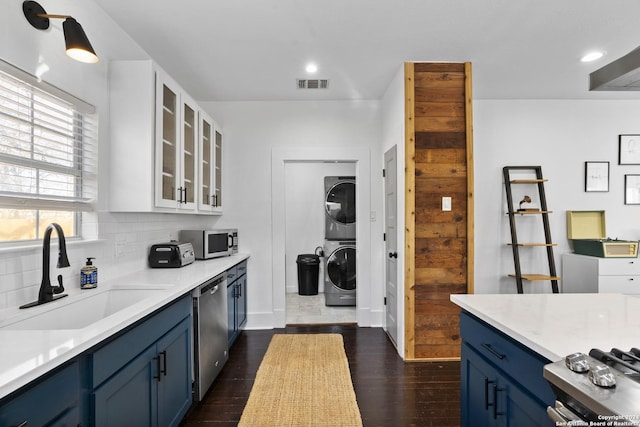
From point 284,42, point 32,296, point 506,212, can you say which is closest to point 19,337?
point 32,296

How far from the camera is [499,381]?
1.32m

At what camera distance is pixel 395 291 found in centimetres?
348

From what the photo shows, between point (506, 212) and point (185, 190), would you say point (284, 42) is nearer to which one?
A: point (185, 190)

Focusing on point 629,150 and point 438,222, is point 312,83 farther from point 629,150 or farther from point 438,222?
point 629,150

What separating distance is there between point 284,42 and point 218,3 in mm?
632

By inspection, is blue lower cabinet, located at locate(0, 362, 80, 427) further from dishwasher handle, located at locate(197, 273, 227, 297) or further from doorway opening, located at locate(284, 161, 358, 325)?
doorway opening, located at locate(284, 161, 358, 325)

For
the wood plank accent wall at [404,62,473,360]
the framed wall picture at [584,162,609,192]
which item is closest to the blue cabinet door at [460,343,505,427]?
the wood plank accent wall at [404,62,473,360]

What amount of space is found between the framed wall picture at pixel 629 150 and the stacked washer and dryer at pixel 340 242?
324 centimetres

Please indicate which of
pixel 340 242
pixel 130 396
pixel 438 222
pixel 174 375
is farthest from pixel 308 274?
pixel 130 396

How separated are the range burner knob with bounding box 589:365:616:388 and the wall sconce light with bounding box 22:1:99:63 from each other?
2206mm

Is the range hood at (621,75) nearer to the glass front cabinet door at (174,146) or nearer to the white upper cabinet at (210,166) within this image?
the glass front cabinet door at (174,146)

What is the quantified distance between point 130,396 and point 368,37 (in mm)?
2721

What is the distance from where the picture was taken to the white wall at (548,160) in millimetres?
4078

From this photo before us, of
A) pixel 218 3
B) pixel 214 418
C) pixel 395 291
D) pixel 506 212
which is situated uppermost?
pixel 218 3
